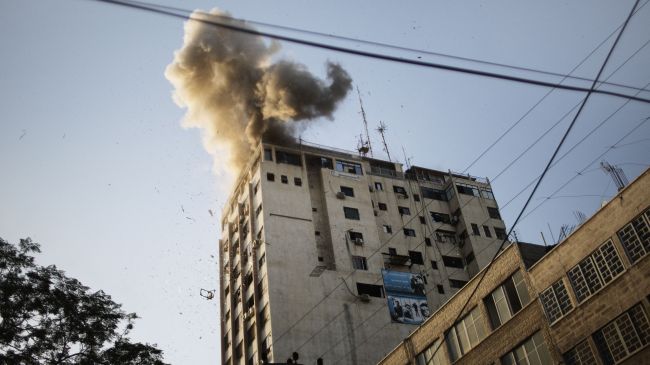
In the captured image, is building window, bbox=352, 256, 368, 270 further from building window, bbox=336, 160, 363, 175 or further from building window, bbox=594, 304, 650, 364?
building window, bbox=594, 304, 650, 364

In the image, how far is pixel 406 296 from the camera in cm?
5644

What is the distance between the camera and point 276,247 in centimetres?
5541

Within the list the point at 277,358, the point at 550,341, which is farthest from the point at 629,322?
the point at 277,358

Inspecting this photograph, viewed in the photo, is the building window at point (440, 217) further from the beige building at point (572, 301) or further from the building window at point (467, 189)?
the beige building at point (572, 301)

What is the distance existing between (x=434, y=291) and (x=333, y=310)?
10.4 metres

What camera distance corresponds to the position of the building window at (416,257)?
60.5 metres

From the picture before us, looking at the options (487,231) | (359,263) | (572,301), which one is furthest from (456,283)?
(572,301)

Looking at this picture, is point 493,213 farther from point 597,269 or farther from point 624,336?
point 624,336

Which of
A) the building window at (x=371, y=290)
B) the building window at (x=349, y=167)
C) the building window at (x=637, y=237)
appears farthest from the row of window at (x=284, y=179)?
the building window at (x=637, y=237)

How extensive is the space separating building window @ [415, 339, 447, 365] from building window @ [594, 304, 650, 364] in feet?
26.9

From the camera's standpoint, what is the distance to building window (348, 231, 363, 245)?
58.4 meters

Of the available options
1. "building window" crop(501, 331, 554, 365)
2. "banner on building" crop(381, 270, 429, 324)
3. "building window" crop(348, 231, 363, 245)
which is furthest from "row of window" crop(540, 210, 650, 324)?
"building window" crop(348, 231, 363, 245)

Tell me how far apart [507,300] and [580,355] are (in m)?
4.12

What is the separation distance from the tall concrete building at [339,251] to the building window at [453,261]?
126 millimetres
